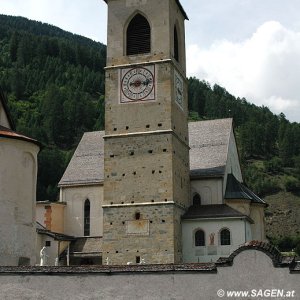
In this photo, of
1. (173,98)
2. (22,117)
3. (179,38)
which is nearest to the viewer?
(173,98)

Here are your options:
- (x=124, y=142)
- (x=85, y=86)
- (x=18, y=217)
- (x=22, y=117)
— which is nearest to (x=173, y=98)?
(x=124, y=142)

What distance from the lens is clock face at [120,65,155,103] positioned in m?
45.2

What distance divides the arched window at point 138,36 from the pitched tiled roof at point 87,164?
990 cm

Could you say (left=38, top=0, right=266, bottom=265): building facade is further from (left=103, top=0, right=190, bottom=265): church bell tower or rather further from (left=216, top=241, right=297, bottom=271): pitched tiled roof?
(left=216, top=241, right=297, bottom=271): pitched tiled roof

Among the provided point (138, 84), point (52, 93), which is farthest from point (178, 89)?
point (52, 93)

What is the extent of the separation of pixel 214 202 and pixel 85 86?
114 meters

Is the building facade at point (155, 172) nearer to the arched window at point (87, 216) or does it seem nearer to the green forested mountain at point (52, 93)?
the arched window at point (87, 216)

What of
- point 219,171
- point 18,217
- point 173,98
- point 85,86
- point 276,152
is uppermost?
point 85,86

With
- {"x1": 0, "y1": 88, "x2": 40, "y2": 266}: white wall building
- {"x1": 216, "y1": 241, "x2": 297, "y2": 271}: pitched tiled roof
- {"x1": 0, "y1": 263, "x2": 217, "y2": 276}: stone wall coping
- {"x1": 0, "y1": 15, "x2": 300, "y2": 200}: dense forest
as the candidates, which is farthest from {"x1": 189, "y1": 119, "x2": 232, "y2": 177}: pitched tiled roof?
{"x1": 0, "y1": 15, "x2": 300, "y2": 200}: dense forest

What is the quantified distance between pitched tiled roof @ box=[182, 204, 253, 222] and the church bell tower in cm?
71

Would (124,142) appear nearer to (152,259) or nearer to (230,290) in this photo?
(152,259)

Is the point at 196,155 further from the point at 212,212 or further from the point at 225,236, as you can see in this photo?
the point at 225,236

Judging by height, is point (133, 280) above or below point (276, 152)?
below

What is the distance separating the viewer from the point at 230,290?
22.2 m
